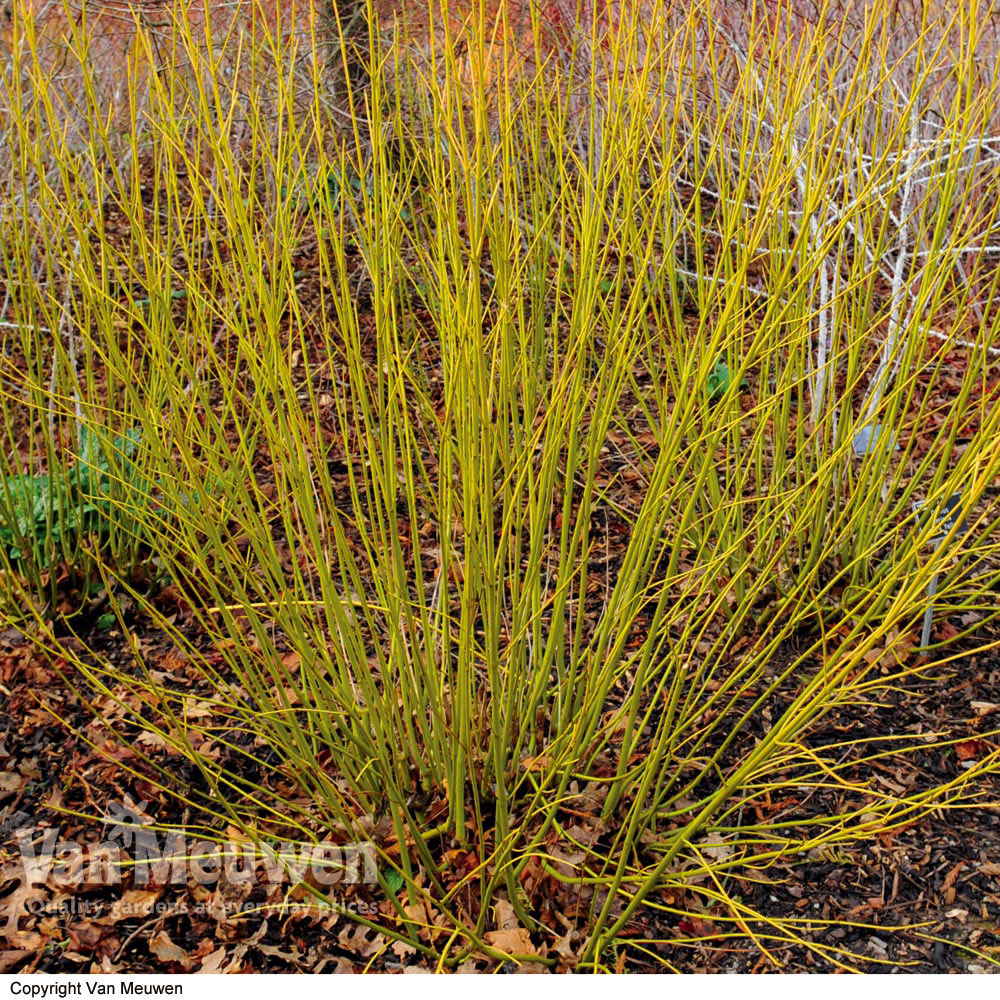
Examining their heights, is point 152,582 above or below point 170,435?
below

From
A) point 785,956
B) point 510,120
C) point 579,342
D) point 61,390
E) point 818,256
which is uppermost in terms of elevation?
point 510,120

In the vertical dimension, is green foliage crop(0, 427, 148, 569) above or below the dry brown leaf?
above

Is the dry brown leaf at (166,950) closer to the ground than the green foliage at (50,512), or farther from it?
closer to the ground

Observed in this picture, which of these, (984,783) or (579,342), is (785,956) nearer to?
(984,783)

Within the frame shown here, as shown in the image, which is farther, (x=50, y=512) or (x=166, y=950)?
(x=50, y=512)

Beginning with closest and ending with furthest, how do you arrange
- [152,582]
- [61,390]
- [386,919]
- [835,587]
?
[386,919] → [835,587] → [152,582] → [61,390]

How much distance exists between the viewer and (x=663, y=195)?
1.42 meters

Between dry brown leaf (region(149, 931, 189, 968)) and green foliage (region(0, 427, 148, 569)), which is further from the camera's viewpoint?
green foliage (region(0, 427, 148, 569))

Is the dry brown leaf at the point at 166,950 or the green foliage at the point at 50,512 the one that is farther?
the green foliage at the point at 50,512

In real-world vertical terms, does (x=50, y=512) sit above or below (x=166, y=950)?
above

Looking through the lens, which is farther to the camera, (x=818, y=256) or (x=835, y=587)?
(x=835, y=587)

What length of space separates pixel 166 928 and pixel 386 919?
1.31 feet
